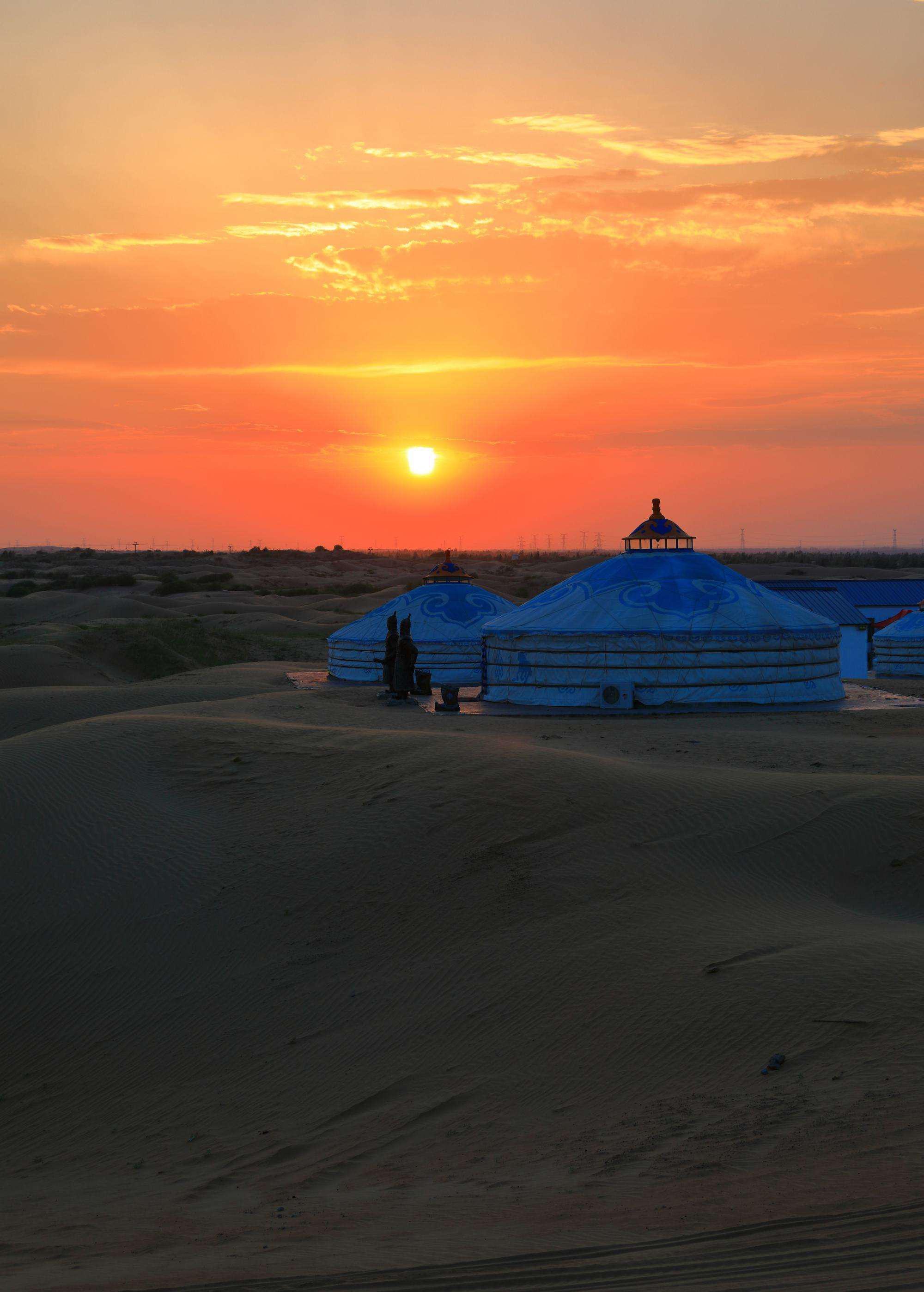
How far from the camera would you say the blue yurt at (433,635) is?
3309cm

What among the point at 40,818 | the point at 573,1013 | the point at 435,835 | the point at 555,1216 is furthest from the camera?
the point at 40,818

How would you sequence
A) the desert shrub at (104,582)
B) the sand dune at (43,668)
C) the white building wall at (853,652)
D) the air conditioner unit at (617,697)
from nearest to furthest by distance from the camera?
1. the air conditioner unit at (617,697)
2. the sand dune at (43,668)
3. the white building wall at (853,652)
4. the desert shrub at (104,582)

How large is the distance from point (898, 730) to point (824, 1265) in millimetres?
19101

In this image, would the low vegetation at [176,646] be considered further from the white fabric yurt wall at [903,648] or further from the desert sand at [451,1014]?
the desert sand at [451,1014]

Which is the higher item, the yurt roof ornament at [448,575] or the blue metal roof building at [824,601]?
the yurt roof ornament at [448,575]

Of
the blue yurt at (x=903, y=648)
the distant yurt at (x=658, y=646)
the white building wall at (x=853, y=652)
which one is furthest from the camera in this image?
the white building wall at (x=853, y=652)

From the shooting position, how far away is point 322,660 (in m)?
49.9

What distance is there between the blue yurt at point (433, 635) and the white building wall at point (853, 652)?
46.1 feet

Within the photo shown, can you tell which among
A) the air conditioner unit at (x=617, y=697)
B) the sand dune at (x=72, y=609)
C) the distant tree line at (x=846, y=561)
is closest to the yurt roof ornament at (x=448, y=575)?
the air conditioner unit at (x=617, y=697)

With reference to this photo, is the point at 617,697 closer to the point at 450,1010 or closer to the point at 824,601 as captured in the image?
the point at 450,1010

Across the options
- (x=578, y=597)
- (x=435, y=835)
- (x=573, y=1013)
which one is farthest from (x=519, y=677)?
(x=573, y=1013)

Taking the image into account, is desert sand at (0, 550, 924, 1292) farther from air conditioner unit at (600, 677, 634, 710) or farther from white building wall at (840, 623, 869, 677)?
white building wall at (840, 623, 869, 677)

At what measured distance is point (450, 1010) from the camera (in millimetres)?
9180

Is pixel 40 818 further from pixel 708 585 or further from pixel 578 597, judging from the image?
pixel 708 585
